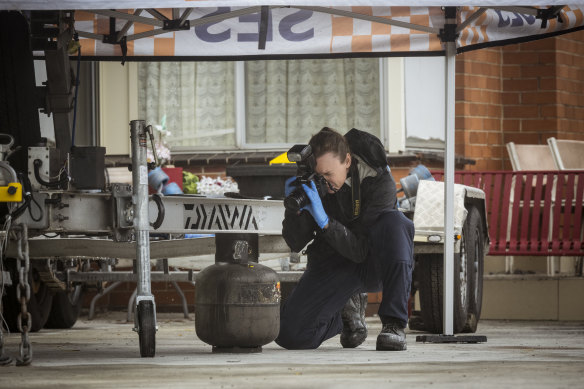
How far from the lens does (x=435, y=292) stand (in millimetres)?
8148

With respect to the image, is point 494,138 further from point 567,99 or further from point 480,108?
point 567,99

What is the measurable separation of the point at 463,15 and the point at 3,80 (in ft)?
11.0

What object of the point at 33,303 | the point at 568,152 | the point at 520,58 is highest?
the point at 520,58

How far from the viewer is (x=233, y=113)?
12.1m

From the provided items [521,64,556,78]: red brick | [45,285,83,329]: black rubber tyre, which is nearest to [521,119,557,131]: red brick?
[521,64,556,78]: red brick

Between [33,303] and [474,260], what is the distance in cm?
312

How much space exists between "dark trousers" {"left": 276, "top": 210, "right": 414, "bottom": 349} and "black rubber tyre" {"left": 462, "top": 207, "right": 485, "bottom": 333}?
2.00 meters

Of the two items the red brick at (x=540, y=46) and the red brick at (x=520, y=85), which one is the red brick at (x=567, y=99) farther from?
the red brick at (x=540, y=46)

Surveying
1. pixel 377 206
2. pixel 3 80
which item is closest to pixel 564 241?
pixel 377 206

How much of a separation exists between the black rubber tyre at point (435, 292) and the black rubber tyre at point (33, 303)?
2.66 meters

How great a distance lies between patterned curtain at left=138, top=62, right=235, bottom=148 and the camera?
12.2 metres

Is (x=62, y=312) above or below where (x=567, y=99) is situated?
below

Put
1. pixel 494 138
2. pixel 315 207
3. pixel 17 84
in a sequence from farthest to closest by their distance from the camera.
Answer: pixel 494 138 < pixel 315 207 < pixel 17 84

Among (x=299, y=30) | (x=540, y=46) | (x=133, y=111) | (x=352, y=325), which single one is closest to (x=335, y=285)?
(x=352, y=325)
